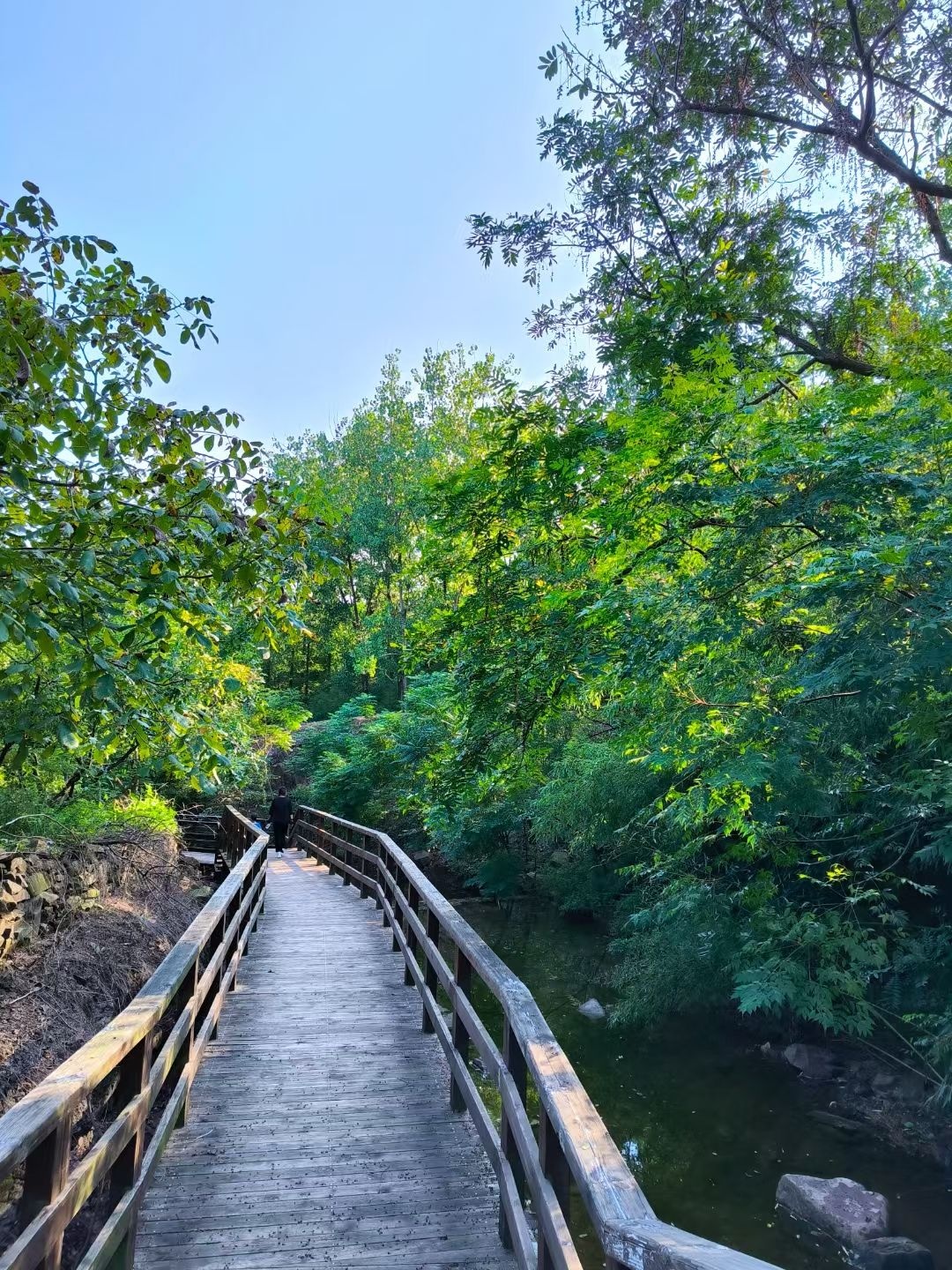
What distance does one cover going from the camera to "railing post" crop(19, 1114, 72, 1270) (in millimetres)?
2020

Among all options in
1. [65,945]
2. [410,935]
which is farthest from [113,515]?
[410,935]

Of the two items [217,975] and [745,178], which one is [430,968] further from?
[745,178]

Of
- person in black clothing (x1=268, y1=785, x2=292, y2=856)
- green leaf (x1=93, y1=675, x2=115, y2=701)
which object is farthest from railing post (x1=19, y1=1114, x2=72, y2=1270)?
person in black clothing (x1=268, y1=785, x2=292, y2=856)

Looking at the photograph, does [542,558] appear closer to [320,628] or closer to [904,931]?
[904,931]

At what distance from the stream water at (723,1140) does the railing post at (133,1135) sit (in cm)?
418

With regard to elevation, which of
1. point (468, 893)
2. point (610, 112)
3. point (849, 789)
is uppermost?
point (610, 112)

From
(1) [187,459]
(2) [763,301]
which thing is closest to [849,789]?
(2) [763,301]

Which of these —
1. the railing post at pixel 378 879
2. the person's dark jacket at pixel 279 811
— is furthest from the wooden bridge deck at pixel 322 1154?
the person's dark jacket at pixel 279 811

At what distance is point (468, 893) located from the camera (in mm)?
17359

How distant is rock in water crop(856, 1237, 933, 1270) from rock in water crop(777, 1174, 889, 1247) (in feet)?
0.46

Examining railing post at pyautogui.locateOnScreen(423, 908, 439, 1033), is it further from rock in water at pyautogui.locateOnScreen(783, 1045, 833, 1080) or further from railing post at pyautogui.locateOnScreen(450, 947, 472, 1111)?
rock in water at pyautogui.locateOnScreen(783, 1045, 833, 1080)

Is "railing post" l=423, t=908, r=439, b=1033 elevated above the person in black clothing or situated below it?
below

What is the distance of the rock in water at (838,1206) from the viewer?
570 cm

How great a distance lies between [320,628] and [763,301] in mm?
32732
